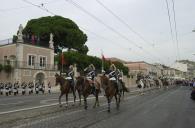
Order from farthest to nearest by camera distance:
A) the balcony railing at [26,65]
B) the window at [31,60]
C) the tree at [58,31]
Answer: the tree at [58,31] < the window at [31,60] < the balcony railing at [26,65]

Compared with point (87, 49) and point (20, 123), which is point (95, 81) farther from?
point (87, 49)

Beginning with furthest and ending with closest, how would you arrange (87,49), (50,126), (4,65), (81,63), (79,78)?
1. (87,49)
2. (81,63)
3. (4,65)
4. (79,78)
5. (50,126)

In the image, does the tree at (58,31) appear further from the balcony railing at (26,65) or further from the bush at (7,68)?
the bush at (7,68)

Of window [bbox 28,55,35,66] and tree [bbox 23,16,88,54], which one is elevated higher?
tree [bbox 23,16,88,54]

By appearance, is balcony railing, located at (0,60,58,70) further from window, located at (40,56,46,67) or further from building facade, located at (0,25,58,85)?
window, located at (40,56,46,67)

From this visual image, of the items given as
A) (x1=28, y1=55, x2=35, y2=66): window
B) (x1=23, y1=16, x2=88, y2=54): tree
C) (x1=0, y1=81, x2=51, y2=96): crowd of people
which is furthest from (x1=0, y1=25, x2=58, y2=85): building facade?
(x1=23, y1=16, x2=88, y2=54): tree

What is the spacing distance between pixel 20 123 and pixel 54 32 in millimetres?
61025

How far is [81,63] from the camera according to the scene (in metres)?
68.6

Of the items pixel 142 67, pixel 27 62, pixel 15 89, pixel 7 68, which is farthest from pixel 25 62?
pixel 142 67

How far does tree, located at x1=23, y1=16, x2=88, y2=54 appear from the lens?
71125mm

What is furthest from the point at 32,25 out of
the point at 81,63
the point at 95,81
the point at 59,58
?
the point at 95,81

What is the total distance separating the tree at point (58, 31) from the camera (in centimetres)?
7112

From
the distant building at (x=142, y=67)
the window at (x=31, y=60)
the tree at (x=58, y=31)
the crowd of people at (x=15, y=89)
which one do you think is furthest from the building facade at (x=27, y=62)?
the distant building at (x=142, y=67)

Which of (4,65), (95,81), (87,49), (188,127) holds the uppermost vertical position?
Answer: (87,49)
